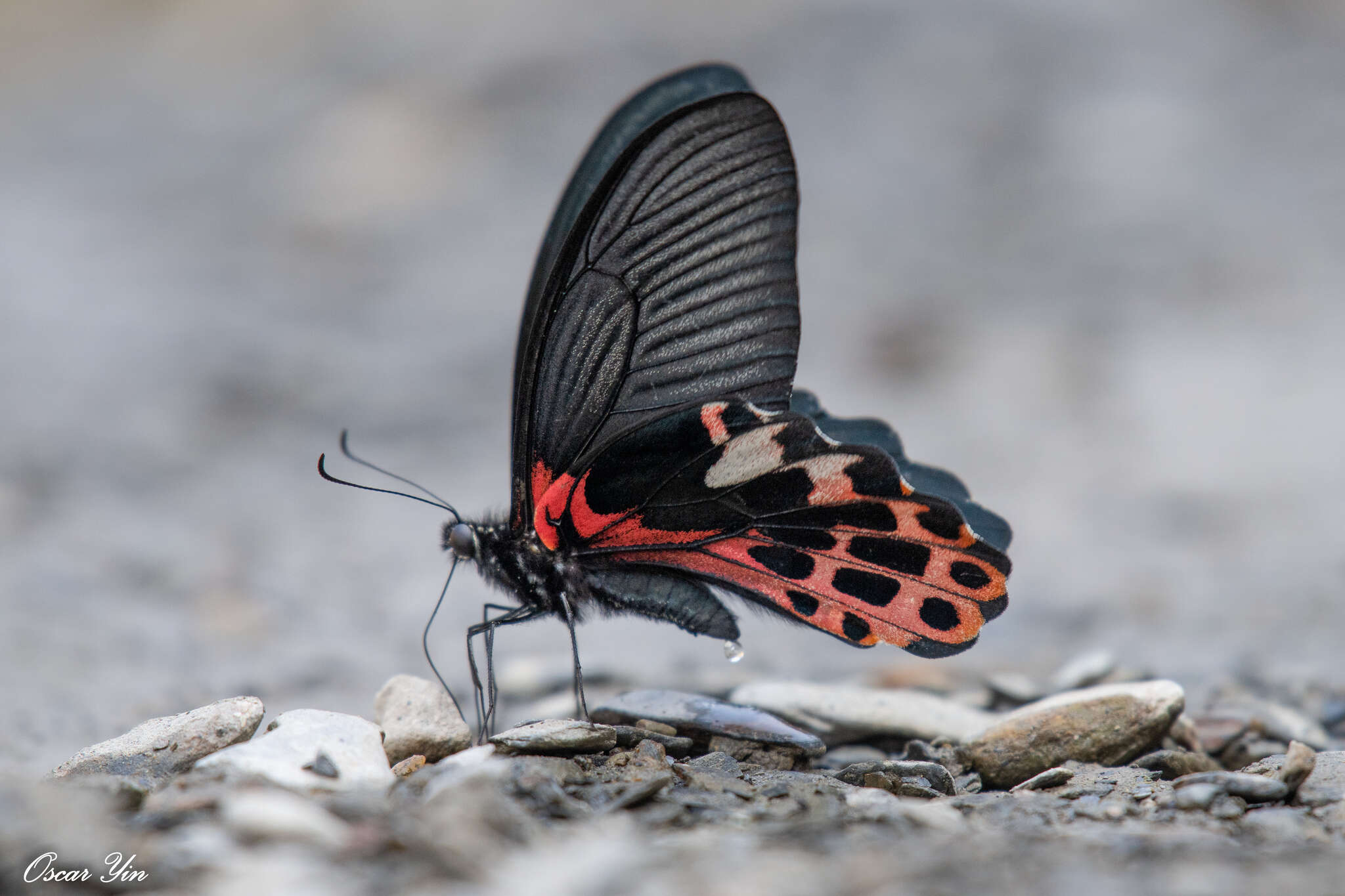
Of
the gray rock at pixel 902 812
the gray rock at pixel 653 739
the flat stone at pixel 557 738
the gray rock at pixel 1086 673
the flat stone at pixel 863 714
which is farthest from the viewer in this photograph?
the gray rock at pixel 1086 673

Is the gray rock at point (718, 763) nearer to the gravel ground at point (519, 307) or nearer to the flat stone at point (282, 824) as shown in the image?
the flat stone at point (282, 824)

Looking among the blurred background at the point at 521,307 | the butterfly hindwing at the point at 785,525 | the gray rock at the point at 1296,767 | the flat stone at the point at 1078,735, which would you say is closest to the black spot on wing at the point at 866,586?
the butterfly hindwing at the point at 785,525

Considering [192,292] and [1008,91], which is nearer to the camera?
[192,292]

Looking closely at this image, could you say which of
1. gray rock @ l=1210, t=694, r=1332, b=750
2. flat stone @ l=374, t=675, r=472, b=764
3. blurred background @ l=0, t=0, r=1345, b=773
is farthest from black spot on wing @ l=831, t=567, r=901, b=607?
blurred background @ l=0, t=0, r=1345, b=773

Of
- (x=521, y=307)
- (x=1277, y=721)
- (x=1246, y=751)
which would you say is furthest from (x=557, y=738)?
(x=521, y=307)

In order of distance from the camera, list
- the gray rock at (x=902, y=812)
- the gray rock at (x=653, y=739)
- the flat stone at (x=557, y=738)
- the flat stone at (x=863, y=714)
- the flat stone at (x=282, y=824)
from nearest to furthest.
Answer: the flat stone at (x=282, y=824) → the gray rock at (x=902, y=812) → the flat stone at (x=557, y=738) → the gray rock at (x=653, y=739) → the flat stone at (x=863, y=714)

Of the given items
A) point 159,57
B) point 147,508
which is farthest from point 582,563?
point 159,57

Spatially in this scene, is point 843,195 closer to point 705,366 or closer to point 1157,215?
point 1157,215
